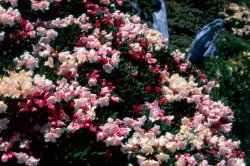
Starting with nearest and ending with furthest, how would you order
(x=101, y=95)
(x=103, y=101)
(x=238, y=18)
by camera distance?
(x=103, y=101) < (x=101, y=95) < (x=238, y=18)

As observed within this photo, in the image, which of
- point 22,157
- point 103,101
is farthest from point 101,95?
point 22,157

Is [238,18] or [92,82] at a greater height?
[238,18]

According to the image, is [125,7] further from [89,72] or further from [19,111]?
[19,111]

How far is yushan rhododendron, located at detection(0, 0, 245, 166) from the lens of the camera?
2619 mm

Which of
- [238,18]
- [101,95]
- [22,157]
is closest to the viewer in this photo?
[22,157]

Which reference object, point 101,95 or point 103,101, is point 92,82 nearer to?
point 101,95

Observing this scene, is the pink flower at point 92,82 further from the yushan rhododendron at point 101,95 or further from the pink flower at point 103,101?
the pink flower at point 103,101

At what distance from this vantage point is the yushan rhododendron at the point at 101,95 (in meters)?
2.62

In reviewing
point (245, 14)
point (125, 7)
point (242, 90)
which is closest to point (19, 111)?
point (242, 90)

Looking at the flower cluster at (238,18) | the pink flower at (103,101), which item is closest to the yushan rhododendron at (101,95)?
the pink flower at (103,101)

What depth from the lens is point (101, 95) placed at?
322 cm

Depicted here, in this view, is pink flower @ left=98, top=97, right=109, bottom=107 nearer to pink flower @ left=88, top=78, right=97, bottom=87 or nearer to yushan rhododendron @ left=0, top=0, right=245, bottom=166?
yushan rhododendron @ left=0, top=0, right=245, bottom=166

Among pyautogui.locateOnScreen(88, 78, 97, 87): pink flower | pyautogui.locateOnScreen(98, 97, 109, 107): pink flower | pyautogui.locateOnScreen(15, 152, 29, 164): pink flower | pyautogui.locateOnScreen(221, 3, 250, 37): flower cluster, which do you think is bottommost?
pyautogui.locateOnScreen(15, 152, 29, 164): pink flower

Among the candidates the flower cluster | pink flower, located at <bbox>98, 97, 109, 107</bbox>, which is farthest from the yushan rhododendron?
the flower cluster
